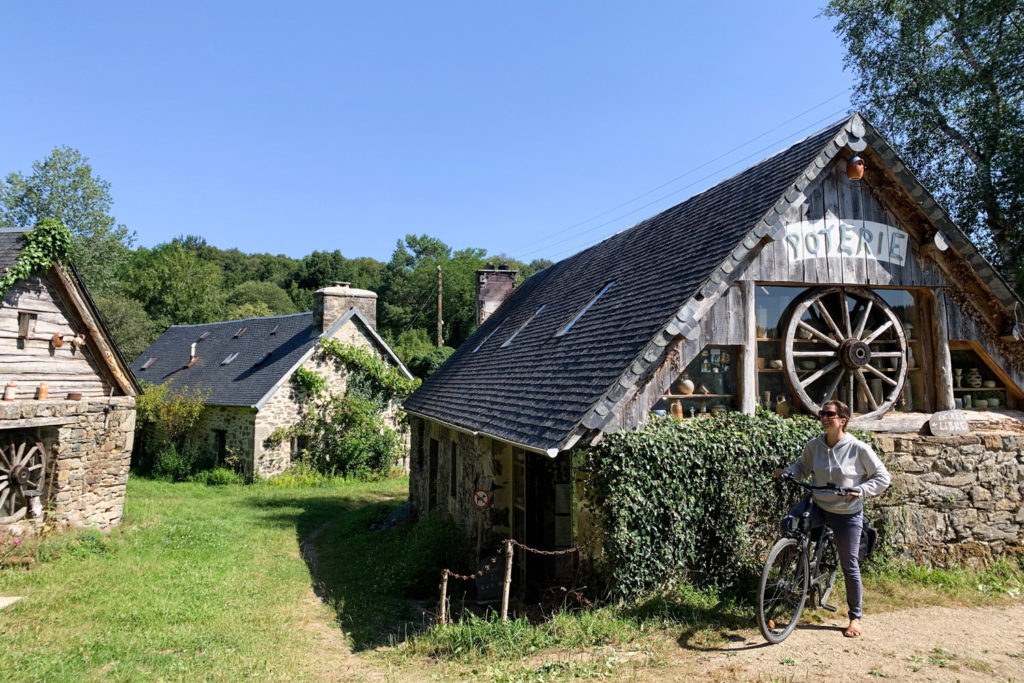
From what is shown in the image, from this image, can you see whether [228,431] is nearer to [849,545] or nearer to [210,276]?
[849,545]

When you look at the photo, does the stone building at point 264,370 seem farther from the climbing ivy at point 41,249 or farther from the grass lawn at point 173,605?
the climbing ivy at point 41,249

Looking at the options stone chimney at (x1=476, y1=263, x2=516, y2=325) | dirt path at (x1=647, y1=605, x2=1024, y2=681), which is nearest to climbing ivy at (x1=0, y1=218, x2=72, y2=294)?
stone chimney at (x1=476, y1=263, x2=516, y2=325)

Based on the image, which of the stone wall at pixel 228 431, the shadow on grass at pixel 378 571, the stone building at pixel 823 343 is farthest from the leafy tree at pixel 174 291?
the stone building at pixel 823 343

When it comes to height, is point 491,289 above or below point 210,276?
below

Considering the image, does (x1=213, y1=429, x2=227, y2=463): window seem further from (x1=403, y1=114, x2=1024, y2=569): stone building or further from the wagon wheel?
(x1=403, y1=114, x2=1024, y2=569): stone building

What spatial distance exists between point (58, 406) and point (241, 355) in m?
14.4

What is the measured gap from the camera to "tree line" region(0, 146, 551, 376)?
38.8m

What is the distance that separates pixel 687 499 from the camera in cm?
655

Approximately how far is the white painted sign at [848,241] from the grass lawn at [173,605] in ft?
23.1

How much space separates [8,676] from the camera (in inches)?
238

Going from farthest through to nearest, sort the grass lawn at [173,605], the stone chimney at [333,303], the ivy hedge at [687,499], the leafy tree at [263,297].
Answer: the leafy tree at [263,297], the stone chimney at [333,303], the grass lawn at [173,605], the ivy hedge at [687,499]

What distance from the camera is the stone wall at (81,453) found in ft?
37.1

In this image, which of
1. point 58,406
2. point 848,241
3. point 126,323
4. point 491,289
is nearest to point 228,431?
point 491,289

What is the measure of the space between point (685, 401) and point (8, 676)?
7453 millimetres
